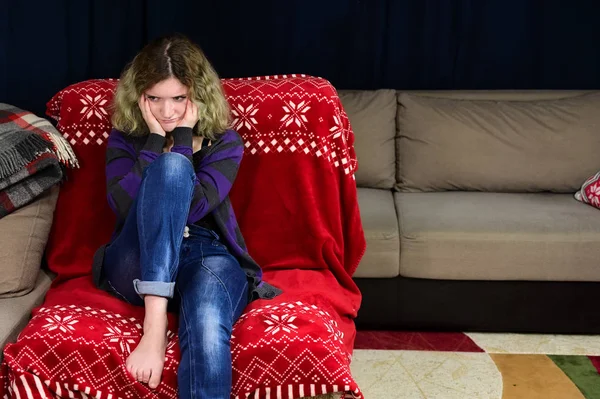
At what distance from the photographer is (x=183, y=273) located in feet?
6.45

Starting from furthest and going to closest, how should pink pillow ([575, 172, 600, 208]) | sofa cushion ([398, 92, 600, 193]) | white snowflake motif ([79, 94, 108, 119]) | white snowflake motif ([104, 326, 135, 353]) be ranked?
sofa cushion ([398, 92, 600, 193]) < pink pillow ([575, 172, 600, 208]) < white snowflake motif ([79, 94, 108, 119]) < white snowflake motif ([104, 326, 135, 353])

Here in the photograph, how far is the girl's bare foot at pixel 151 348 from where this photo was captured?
178cm

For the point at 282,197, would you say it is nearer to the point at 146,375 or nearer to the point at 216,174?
the point at 216,174

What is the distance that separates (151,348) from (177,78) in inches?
29.4

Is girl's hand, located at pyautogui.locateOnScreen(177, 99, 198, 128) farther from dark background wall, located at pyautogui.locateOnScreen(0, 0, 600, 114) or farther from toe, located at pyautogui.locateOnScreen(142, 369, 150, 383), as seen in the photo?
dark background wall, located at pyautogui.locateOnScreen(0, 0, 600, 114)

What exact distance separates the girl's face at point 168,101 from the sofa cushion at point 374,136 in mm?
1025

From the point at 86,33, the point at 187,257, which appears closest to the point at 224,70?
the point at 86,33

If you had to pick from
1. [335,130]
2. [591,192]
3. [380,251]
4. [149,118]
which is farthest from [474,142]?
[149,118]

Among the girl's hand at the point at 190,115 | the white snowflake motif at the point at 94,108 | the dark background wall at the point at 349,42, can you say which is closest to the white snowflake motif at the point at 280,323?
→ the girl's hand at the point at 190,115

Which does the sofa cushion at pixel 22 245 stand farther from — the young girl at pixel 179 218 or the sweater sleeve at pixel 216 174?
the sweater sleeve at pixel 216 174

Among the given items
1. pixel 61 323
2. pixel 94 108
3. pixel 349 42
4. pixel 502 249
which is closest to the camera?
pixel 61 323

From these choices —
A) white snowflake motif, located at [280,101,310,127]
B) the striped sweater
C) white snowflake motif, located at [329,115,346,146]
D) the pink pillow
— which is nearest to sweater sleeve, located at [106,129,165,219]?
the striped sweater

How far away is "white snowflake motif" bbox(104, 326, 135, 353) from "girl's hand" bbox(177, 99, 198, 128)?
1.94 ft

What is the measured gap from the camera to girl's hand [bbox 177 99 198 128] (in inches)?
84.0
